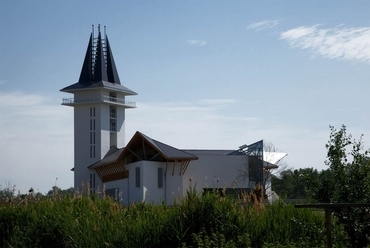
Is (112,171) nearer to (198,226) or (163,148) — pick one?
(163,148)

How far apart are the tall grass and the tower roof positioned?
224 ft

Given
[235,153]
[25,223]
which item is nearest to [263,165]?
[235,153]

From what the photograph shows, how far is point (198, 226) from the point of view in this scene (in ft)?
33.0

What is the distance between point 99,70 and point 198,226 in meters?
71.8

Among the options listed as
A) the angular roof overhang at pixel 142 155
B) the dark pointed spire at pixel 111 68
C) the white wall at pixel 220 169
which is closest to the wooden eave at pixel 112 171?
the angular roof overhang at pixel 142 155

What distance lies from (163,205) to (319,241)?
3.64m

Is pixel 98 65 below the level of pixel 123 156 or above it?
above

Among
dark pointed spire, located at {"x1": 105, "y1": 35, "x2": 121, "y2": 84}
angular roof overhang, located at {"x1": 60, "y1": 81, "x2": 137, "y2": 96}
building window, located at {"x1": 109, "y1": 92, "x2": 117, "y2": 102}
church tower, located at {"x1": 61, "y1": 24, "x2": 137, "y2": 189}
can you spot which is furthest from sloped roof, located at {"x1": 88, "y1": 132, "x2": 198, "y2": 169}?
dark pointed spire, located at {"x1": 105, "y1": 35, "x2": 121, "y2": 84}

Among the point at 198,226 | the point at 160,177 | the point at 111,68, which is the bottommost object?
the point at 198,226

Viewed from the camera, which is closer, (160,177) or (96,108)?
(160,177)

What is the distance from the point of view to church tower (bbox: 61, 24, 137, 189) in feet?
254

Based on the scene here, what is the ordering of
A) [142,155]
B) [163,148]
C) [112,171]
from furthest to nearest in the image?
[112,171]
[142,155]
[163,148]

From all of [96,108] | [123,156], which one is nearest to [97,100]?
[96,108]

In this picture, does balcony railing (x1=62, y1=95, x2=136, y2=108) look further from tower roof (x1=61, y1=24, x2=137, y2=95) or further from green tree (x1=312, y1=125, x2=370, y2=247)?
green tree (x1=312, y1=125, x2=370, y2=247)
